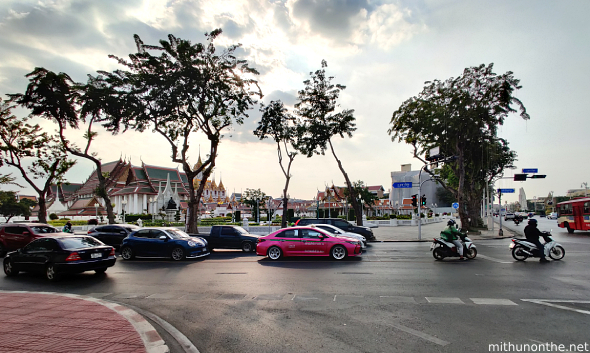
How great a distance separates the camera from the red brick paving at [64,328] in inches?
184

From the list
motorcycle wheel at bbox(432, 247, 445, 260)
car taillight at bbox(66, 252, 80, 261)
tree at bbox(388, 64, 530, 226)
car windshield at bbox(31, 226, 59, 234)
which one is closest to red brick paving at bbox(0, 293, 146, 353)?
car taillight at bbox(66, 252, 80, 261)

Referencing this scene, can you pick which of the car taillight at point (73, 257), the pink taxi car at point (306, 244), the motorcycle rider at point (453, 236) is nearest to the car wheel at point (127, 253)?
the car taillight at point (73, 257)

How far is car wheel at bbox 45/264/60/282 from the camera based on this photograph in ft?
Result: 33.5

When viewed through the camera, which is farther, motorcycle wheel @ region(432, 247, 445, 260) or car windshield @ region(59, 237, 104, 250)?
motorcycle wheel @ region(432, 247, 445, 260)

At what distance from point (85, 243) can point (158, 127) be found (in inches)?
629

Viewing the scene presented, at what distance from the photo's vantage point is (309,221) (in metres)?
22.9

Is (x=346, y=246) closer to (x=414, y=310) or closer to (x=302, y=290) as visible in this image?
(x=302, y=290)

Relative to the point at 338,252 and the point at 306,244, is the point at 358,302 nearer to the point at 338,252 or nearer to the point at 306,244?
the point at 338,252

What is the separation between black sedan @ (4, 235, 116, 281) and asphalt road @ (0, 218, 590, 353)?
37 centimetres

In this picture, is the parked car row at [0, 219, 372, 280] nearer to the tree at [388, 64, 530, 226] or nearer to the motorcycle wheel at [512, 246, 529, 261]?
the motorcycle wheel at [512, 246, 529, 261]

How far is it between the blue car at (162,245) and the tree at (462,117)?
2213 centimetres

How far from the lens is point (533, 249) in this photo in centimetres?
1277

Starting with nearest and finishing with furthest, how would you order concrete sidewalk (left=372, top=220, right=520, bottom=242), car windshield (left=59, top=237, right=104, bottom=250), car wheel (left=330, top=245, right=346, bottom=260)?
car windshield (left=59, top=237, right=104, bottom=250), car wheel (left=330, top=245, right=346, bottom=260), concrete sidewalk (left=372, top=220, right=520, bottom=242)

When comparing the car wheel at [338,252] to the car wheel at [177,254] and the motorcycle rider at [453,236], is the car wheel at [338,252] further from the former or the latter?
the car wheel at [177,254]
